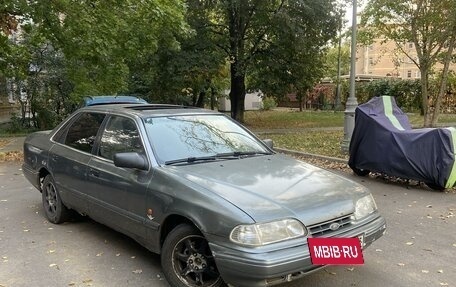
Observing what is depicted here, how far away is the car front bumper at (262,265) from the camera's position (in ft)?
10.6

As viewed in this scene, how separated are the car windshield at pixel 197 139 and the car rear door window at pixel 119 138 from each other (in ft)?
0.52

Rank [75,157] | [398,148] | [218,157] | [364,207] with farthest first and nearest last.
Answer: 1. [398,148]
2. [75,157]
3. [218,157]
4. [364,207]

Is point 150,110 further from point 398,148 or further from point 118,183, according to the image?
point 398,148

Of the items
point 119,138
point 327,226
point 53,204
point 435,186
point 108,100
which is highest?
point 108,100

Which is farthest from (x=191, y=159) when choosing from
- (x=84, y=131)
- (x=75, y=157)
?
(x=84, y=131)

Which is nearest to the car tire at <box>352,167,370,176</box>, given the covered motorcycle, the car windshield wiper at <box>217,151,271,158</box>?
the covered motorcycle

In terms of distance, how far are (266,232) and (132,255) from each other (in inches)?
79.3

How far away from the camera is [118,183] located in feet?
14.8

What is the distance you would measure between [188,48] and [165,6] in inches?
214

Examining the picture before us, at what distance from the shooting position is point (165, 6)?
11.8 metres

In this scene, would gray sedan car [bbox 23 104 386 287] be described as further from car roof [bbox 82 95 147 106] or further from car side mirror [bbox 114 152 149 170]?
car roof [bbox 82 95 147 106]

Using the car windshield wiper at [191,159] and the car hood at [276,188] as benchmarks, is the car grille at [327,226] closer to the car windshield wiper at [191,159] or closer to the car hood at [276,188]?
the car hood at [276,188]

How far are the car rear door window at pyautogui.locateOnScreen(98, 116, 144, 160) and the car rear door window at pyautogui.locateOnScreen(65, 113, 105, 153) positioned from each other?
238 millimetres

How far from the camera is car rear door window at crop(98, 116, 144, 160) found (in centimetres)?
460
